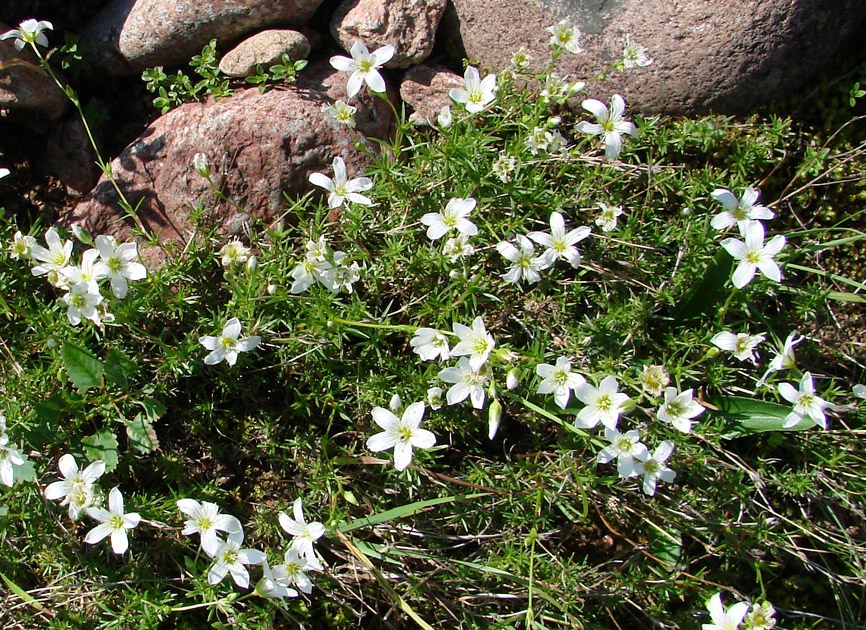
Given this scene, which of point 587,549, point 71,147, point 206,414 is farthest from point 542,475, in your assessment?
point 71,147

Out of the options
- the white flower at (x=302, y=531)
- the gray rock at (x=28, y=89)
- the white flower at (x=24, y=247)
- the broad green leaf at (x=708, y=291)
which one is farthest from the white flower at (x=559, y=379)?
the gray rock at (x=28, y=89)

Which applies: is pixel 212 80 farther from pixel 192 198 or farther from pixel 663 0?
pixel 663 0

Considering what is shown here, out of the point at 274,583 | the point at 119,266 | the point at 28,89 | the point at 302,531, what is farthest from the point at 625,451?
the point at 28,89

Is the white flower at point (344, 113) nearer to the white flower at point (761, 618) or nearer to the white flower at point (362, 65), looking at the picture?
the white flower at point (362, 65)

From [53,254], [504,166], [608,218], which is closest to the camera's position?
[53,254]

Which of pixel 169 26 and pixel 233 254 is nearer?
pixel 233 254

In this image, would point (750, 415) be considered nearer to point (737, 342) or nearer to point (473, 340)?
point (737, 342)
